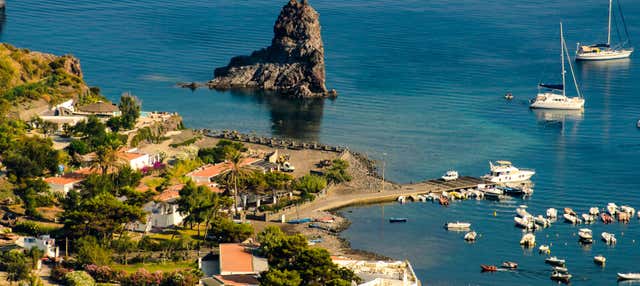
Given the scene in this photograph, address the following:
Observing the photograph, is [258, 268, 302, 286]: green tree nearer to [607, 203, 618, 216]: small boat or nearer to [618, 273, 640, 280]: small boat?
[618, 273, 640, 280]: small boat

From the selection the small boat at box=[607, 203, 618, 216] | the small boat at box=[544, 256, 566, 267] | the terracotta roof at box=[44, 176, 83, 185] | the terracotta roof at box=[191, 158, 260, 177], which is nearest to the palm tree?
the terracotta roof at box=[44, 176, 83, 185]

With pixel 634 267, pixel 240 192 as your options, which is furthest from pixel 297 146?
pixel 634 267

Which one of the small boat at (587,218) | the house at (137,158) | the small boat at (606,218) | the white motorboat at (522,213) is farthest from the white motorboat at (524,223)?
the house at (137,158)

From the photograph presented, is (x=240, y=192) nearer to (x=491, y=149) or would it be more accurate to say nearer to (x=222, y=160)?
(x=222, y=160)

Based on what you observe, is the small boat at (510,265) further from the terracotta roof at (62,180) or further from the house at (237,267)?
the terracotta roof at (62,180)

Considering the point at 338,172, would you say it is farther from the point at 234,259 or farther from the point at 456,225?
the point at 234,259
